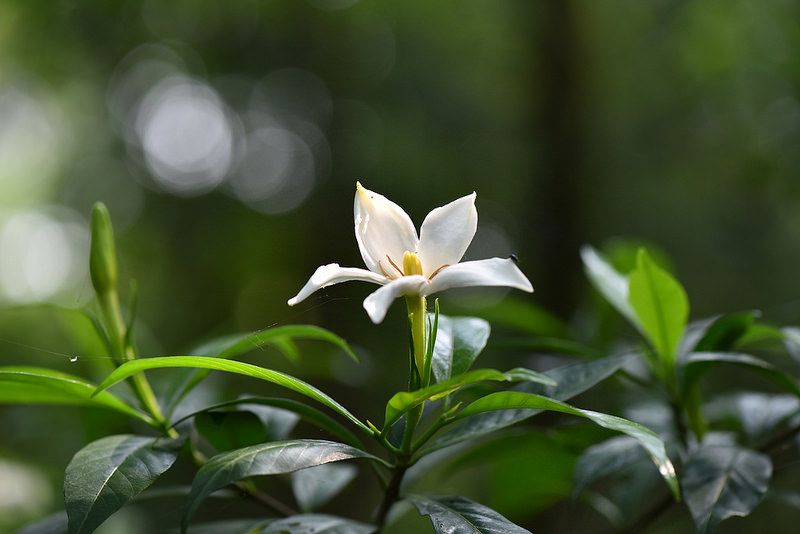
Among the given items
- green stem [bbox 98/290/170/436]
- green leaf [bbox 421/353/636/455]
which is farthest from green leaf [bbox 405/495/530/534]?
green stem [bbox 98/290/170/436]

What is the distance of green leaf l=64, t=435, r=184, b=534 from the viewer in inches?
19.0

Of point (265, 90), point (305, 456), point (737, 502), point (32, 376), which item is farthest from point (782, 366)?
point (265, 90)

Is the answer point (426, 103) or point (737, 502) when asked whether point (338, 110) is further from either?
point (737, 502)

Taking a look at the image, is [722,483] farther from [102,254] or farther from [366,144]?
[366,144]

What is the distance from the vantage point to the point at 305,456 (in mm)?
522

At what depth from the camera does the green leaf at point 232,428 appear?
2.29 ft

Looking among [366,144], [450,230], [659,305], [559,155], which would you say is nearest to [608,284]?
[659,305]

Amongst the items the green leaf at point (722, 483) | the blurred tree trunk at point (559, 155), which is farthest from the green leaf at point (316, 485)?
the blurred tree trunk at point (559, 155)

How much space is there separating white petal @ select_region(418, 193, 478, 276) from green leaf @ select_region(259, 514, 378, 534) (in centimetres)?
31

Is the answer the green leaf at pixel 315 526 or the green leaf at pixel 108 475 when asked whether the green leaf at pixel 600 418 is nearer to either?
the green leaf at pixel 315 526

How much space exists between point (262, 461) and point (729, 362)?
2.02 ft

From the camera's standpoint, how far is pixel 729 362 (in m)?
0.76

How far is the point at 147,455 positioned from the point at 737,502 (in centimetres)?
62

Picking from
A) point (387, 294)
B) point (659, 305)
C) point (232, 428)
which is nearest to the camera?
point (387, 294)
